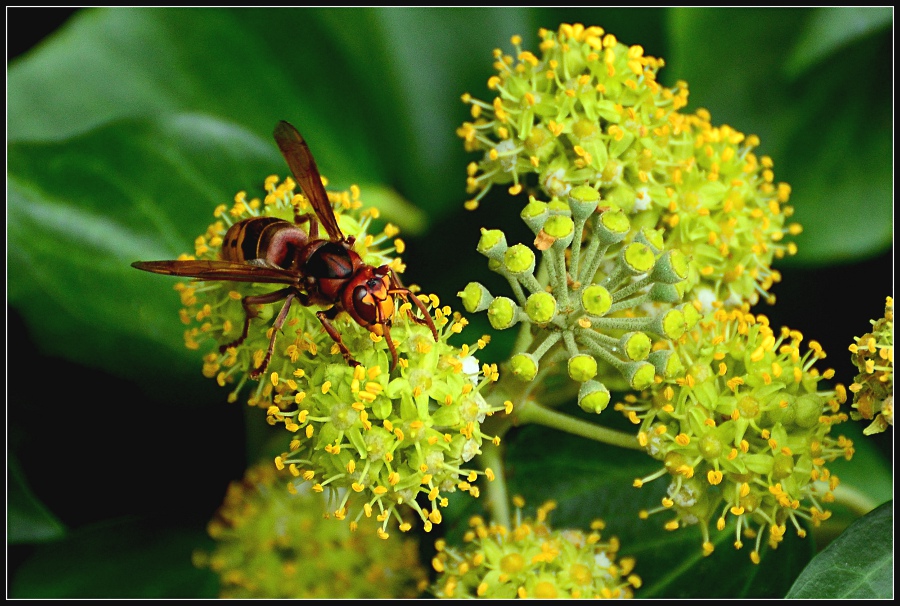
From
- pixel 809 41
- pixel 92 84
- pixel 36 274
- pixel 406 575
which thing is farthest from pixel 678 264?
pixel 92 84

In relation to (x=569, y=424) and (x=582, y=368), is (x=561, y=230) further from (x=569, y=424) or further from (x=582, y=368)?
(x=569, y=424)

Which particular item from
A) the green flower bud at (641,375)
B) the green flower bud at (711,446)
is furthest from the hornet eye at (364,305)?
the green flower bud at (711,446)

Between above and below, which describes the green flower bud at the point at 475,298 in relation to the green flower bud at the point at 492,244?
below

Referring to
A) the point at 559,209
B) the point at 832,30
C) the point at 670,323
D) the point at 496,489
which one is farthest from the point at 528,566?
the point at 832,30

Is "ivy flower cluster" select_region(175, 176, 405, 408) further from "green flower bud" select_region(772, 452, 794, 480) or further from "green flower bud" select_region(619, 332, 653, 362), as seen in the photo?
"green flower bud" select_region(772, 452, 794, 480)

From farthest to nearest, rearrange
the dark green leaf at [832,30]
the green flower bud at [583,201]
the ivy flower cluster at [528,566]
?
the dark green leaf at [832,30], the ivy flower cluster at [528,566], the green flower bud at [583,201]

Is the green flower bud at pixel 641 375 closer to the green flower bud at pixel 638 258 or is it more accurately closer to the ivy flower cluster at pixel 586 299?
the ivy flower cluster at pixel 586 299

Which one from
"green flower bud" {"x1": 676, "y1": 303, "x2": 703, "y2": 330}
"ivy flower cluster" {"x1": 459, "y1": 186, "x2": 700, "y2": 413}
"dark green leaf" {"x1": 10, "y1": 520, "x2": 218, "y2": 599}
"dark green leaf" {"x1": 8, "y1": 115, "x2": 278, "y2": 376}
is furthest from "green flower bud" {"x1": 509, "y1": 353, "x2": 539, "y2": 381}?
"dark green leaf" {"x1": 10, "y1": 520, "x2": 218, "y2": 599}
